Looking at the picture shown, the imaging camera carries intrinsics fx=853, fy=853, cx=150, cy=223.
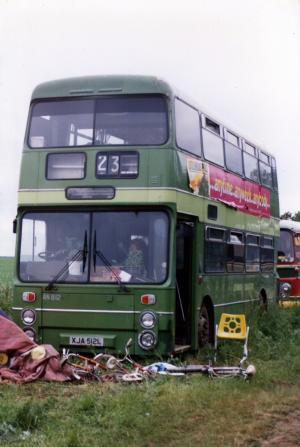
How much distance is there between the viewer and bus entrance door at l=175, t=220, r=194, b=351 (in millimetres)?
12602

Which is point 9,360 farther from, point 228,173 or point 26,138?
point 228,173

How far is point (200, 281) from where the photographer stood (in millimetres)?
12930

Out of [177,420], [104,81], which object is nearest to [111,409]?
[177,420]

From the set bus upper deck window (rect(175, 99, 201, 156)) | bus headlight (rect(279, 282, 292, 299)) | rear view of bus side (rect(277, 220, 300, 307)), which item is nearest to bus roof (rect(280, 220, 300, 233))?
rear view of bus side (rect(277, 220, 300, 307))

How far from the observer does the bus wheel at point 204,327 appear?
13039mm

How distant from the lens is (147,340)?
37.6ft

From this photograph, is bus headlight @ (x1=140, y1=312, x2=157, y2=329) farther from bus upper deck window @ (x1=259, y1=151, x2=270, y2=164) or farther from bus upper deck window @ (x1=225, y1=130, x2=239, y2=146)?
bus upper deck window @ (x1=259, y1=151, x2=270, y2=164)

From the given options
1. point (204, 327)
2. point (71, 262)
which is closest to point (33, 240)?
point (71, 262)

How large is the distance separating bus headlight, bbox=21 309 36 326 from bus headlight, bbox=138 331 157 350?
1.57 meters

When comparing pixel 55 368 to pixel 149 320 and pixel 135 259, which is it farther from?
pixel 135 259

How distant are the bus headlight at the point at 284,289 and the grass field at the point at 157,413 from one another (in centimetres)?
1394

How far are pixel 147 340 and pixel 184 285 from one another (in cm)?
159

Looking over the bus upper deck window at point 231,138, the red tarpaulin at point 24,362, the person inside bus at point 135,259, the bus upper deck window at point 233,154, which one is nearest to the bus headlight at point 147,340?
the person inside bus at point 135,259

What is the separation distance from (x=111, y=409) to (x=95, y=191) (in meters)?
4.45
